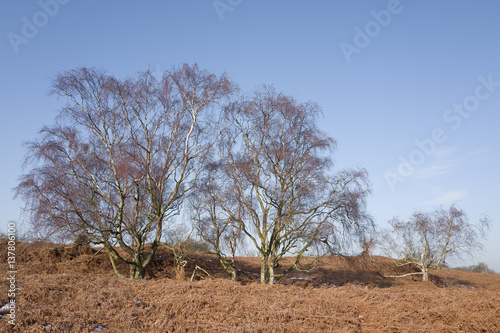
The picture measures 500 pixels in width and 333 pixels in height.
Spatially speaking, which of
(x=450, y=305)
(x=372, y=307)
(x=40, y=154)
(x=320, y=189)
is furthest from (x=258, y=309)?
(x=40, y=154)

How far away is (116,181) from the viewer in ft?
50.3

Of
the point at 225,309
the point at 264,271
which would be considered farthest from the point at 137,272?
the point at 225,309

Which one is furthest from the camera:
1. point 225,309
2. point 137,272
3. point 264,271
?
point 264,271

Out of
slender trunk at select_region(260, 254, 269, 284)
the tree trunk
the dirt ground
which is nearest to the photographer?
the dirt ground

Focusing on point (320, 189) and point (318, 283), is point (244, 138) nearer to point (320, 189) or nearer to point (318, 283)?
point (320, 189)

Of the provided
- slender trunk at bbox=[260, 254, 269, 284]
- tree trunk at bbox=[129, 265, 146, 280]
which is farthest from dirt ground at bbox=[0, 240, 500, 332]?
tree trunk at bbox=[129, 265, 146, 280]

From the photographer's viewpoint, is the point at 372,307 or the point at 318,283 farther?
the point at 318,283

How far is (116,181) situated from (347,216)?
1016 cm

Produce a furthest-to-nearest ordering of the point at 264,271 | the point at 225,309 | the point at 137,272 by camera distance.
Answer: the point at 264,271 → the point at 137,272 → the point at 225,309

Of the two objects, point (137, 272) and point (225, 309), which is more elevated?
point (137, 272)

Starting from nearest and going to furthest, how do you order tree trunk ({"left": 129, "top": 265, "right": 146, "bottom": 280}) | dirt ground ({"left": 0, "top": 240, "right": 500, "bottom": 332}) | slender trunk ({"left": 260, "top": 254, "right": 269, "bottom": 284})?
dirt ground ({"left": 0, "top": 240, "right": 500, "bottom": 332}) < tree trunk ({"left": 129, "top": 265, "right": 146, "bottom": 280}) < slender trunk ({"left": 260, "top": 254, "right": 269, "bottom": 284})

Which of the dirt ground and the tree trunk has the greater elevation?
the tree trunk

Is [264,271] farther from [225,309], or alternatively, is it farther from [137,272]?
[225,309]

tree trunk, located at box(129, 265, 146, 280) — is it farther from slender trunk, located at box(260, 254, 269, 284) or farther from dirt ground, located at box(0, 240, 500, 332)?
slender trunk, located at box(260, 254, 269, 284)
